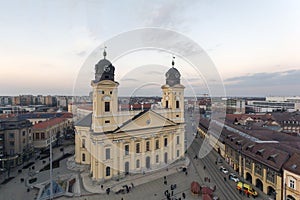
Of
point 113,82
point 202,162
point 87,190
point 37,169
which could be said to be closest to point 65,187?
point 87,190

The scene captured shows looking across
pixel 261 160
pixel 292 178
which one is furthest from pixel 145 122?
pixel 292 178

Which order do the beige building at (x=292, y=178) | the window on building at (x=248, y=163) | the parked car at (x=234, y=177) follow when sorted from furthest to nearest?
the parked car at (x=234, y=177)
the window on building at (x=248, y=163)
the beige building at (x=292, y=178)

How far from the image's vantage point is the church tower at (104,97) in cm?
2942

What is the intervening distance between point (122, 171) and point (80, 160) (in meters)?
10.4

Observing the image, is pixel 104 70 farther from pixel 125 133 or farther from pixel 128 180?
pixel 128 180

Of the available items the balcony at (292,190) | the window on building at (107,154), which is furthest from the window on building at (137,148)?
the balcony at (292,190)

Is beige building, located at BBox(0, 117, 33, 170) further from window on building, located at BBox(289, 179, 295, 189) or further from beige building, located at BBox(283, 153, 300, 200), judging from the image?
window on building, located at BBox(289, 179, 295, 189)

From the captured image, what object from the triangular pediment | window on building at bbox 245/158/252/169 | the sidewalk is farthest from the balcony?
the triangular pediment

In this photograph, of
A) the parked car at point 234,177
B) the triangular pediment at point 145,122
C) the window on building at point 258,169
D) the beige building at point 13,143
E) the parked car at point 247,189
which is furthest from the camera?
the beige building at point 13,143

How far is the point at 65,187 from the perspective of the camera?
90.7 feet

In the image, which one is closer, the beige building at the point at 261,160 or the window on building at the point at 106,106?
the beige building at the point at 261,160

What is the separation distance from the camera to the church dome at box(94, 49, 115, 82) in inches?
1198

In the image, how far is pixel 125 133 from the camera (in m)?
32.0

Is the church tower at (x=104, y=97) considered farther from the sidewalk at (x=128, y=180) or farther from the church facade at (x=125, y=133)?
the sidewalk at (x=128, y=180)
